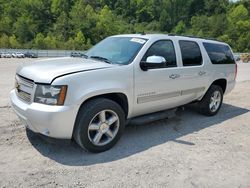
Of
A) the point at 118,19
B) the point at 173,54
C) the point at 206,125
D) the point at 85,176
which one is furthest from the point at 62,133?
the point at 118,19

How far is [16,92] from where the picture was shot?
4.71 metres

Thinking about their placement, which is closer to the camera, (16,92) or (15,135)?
(16,92)

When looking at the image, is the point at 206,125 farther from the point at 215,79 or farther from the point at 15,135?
the point at 15,135

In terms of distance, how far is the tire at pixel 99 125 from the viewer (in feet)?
13.9

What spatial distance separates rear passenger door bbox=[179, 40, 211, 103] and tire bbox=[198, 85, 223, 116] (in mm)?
245

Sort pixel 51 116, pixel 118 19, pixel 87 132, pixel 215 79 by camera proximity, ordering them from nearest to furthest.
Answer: pixel 51 116 < pixel 87 132 < pixel 215 79 < pixel 118 19

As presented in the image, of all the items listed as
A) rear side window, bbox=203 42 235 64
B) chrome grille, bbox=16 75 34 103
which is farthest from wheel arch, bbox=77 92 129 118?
rear side window, bbox=203 42 235 64

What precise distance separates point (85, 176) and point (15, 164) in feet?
3.41

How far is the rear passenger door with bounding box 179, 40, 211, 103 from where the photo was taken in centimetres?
574

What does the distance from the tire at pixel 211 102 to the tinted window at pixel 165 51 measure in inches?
62.1

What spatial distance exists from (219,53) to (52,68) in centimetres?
418

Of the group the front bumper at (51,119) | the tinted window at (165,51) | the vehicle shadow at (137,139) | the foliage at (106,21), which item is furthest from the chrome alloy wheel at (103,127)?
the foliage at (106,21)

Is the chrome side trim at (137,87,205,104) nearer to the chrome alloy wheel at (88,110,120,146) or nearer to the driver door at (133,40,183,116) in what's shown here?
the driver door at (133,40,183,116)

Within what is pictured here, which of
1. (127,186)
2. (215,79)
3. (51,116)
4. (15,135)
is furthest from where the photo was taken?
(215,79)
